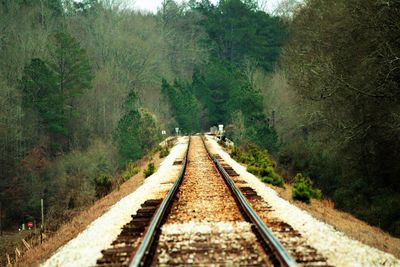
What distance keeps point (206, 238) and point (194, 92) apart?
73193 millimetres

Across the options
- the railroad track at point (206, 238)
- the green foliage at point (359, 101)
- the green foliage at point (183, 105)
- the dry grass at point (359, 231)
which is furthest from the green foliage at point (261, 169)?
the green foliage at point (183, 105)

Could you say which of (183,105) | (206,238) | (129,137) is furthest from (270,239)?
(183,105)

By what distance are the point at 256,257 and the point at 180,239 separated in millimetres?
1627

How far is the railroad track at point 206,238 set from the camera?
712 cm

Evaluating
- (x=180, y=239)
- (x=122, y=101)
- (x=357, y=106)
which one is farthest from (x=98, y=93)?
(x=180, y=239)

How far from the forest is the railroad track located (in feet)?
17.5

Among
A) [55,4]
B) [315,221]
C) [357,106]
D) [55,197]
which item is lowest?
[55,197]

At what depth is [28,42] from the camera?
53625 millimetres

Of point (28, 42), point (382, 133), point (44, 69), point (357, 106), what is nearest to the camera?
point (382, 133)

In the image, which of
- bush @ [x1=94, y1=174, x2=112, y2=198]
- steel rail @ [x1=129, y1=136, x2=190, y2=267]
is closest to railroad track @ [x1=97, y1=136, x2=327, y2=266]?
steel rail @ [x1=129, y1=136, x2=190, y2=267]

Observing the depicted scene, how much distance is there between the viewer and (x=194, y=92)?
81.1m

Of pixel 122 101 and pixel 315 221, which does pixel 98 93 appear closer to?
pixel 122 101

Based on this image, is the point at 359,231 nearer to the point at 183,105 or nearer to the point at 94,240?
the point at 94,240

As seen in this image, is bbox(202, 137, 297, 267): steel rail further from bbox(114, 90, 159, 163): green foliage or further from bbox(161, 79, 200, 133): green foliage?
bbox(161, 79, 200, 133): green foliage
